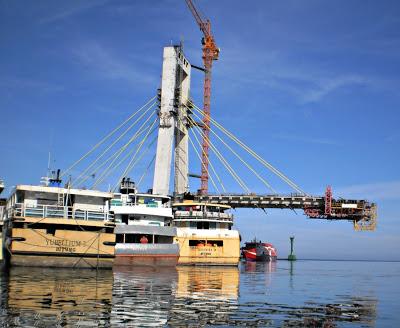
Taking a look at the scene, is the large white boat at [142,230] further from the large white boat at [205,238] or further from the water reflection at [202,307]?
the water reflection at [202,307]

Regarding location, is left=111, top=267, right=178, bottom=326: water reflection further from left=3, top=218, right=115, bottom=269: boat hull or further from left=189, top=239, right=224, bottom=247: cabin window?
left=189, top=239, right=224, bottom=247: cabin window

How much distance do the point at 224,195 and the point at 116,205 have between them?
146 feet

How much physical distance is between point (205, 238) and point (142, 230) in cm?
904

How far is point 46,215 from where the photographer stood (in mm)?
34375

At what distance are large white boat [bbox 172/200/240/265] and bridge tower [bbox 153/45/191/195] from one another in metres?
9.82

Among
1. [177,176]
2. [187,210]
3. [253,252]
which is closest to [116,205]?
[187,210]

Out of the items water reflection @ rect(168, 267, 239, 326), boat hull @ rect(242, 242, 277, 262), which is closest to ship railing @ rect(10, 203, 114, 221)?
water reflection @ rect(168, 267, 239, 326)

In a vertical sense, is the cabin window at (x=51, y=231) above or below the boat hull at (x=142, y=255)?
above

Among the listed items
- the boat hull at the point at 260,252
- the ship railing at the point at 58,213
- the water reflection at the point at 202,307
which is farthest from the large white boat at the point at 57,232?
the boat hull at the point at 260,252

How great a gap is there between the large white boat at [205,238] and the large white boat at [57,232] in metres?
19.5

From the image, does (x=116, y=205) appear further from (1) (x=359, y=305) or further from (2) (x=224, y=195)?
(2) (x=224, y=195)

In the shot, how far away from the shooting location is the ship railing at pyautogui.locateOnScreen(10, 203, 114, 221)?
34.2 meters

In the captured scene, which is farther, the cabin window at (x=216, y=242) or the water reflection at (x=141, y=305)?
the cabin window at (x=216, y=242)

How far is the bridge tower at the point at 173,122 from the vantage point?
219 ft
